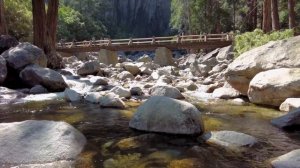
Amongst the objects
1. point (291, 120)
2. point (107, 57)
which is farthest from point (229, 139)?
point (107, 57)

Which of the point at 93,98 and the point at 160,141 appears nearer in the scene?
the point at 160,141

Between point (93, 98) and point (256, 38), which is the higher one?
point (256, 38)

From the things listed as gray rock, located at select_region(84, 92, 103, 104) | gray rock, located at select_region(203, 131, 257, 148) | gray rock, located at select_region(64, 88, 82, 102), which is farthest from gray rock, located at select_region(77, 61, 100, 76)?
gray rock, located at select_region(203, 131, 257, 148)

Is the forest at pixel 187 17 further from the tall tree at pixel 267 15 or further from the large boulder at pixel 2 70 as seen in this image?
the large boulder at pixel 2 70

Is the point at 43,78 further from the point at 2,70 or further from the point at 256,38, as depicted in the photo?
the point at 256,38

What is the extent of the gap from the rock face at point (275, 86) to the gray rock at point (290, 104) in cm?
26

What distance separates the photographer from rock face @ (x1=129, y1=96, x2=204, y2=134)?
6.46 m

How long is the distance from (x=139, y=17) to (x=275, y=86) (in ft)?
171

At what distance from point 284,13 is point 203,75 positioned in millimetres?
14875

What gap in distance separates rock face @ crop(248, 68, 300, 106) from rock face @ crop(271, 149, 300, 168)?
177 inches

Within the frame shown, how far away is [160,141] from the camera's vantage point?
6109 mm

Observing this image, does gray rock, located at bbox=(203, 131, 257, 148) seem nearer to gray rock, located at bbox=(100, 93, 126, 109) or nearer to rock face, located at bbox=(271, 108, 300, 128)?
rock face, located at bbox=(271, 108, 300, 128)

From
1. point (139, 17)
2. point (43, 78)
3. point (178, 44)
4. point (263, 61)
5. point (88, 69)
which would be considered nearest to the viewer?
point (263, 61)

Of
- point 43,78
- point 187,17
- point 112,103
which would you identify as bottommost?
point 112,103
